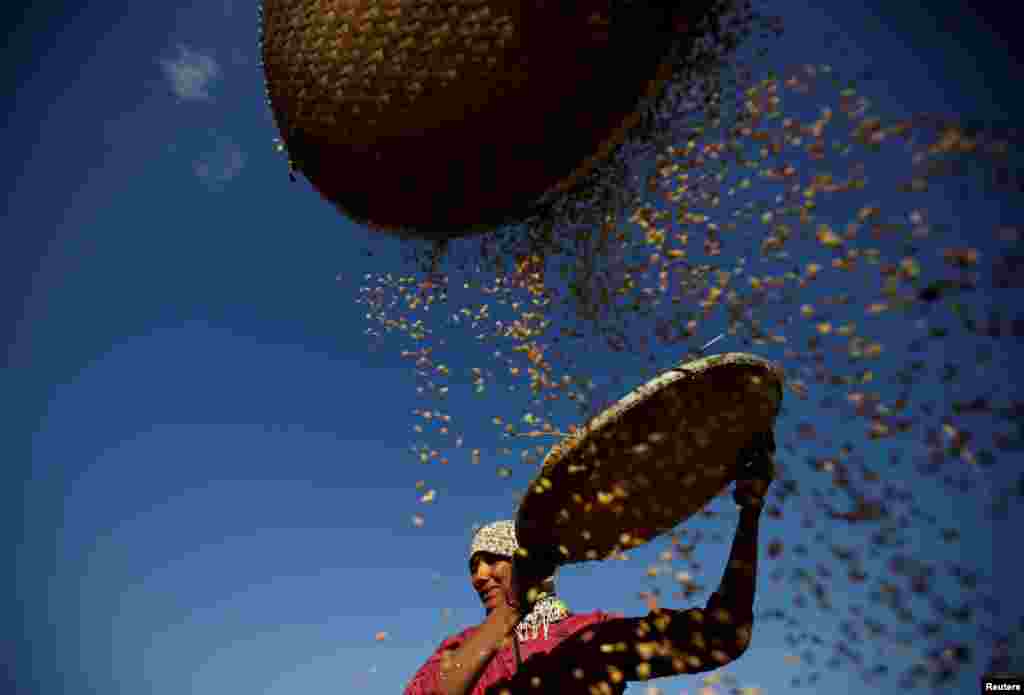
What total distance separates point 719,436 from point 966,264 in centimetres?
87

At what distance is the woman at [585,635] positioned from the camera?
6.57 ft

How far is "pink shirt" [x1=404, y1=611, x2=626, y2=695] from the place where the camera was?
2.59m

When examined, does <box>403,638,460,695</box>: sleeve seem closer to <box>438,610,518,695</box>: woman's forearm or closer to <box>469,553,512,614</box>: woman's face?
<box>469,553,512,614</box>: woman's face

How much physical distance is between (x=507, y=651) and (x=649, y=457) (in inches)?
63.0

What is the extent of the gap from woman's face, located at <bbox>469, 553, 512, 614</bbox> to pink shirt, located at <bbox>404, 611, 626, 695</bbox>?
0.53 feet

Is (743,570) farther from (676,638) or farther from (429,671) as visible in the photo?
(429,671)

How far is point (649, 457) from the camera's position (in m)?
1.90

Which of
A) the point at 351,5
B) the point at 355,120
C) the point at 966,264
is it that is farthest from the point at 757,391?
the point at 351,5

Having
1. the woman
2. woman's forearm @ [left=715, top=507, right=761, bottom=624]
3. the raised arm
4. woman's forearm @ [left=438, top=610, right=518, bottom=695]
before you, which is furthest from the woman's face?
woman's forearm @ [left=715, top=507, right=761, bottom=624]

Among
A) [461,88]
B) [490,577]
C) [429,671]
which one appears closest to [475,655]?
[429,671]

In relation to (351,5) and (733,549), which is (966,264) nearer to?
(733,549)

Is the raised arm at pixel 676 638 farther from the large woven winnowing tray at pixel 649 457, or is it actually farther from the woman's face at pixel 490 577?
the woman's face at pixel 490 577

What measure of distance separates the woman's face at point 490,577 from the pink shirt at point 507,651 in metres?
0.16

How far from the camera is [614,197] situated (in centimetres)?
216
